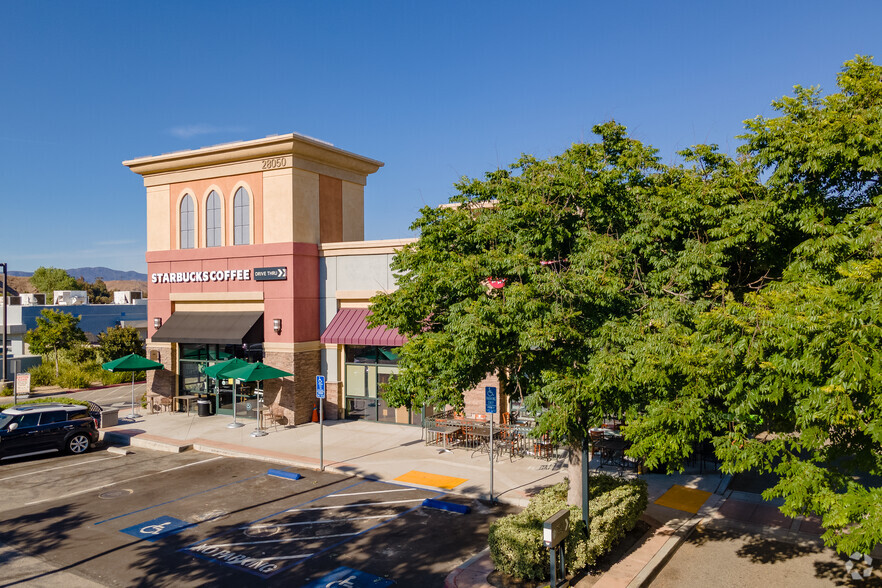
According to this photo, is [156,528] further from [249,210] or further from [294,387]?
[249,210]

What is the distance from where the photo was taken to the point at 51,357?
4125 cm

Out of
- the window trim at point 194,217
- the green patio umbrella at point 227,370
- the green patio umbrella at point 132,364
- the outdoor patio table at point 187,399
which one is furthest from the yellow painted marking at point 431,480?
the window trim at point 194,217

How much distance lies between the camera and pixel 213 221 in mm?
26766

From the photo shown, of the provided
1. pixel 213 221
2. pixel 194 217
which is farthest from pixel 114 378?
pixel 213 221

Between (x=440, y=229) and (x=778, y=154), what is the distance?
634 centimetres

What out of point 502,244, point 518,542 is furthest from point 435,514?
point 502,244

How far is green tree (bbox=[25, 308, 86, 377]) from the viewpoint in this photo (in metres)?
38.6

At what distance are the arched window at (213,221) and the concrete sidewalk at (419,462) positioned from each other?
7.74 m

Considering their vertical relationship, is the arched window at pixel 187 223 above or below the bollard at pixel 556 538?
above

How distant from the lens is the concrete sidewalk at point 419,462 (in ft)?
38.4

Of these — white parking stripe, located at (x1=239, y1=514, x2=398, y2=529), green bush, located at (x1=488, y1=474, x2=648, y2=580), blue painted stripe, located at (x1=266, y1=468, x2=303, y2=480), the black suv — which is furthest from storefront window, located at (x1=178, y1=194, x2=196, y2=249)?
green bush, located at (x1=488, y1=474, x2=648, y2=580)

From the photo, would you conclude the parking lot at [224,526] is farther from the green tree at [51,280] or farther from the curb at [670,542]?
the green tree at [51,280]

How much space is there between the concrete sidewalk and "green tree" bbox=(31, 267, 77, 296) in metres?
111

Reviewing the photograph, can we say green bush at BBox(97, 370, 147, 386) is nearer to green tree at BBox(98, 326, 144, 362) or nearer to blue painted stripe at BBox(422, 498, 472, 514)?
green tree at BBox(98, 326, 144, 362)
